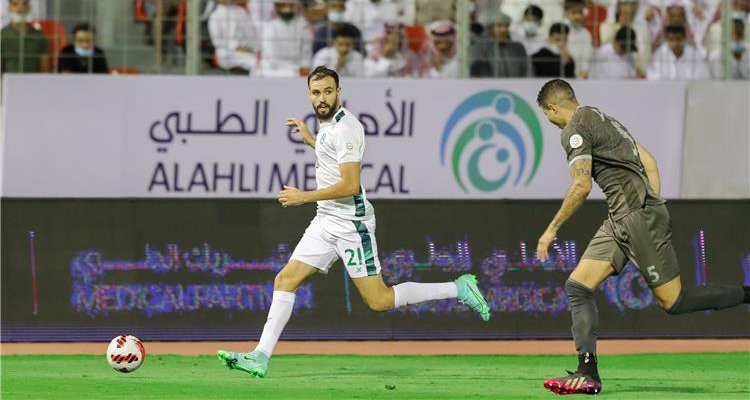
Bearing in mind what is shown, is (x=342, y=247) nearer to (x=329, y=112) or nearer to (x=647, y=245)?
(x=329, y=112)

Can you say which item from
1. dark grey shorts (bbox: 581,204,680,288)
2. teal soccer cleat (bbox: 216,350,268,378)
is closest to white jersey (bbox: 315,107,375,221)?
teal soccer cleat (bbox: 216,350,268,378)

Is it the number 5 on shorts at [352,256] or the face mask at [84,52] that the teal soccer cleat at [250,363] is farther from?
the face mask at [84,52]

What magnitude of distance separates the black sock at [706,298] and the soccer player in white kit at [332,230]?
6.70 feet

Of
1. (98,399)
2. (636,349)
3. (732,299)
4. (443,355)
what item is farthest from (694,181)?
(98,399)

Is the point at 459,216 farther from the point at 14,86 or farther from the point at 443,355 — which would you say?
the point at 14,86

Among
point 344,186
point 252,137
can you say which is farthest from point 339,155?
point 252,137

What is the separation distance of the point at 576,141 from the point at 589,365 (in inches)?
57.8

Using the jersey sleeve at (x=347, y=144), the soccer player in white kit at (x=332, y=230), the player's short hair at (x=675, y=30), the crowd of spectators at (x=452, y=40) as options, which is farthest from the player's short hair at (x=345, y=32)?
the jersey sleeve at (x=347, y=144)

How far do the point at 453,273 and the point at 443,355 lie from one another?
145 cm

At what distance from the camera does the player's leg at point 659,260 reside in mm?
9789

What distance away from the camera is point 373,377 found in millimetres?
11398

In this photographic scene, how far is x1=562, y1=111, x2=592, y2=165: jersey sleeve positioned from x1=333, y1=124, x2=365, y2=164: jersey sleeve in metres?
1.48

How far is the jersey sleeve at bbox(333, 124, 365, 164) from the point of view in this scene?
10.2 meters

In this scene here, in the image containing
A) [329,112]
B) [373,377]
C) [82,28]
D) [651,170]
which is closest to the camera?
[651,170]
